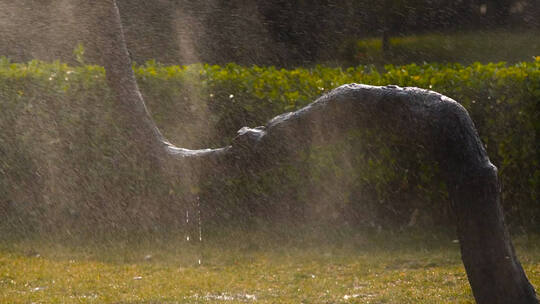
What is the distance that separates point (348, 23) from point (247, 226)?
26.7 feet

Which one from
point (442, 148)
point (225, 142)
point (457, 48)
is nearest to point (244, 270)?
point (225, 142)

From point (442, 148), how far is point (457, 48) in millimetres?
13029

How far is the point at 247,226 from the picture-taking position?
743 cm

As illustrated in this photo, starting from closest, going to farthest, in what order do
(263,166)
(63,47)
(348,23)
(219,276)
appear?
1. (263,166)
2. (219,276)
3. (63,47)
4. (348,23)

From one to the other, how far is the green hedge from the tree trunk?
333 centimetres

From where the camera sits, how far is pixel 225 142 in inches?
300

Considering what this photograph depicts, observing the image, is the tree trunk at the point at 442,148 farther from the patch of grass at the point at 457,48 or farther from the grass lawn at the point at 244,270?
the patch of grass at the point at 457,48

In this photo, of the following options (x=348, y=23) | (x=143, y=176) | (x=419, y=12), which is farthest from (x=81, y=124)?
(x=419, y=12)

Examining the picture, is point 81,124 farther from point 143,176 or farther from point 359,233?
point 359,233

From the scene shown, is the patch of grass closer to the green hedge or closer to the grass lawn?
the green hedge

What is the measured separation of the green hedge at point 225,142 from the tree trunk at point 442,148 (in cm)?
333

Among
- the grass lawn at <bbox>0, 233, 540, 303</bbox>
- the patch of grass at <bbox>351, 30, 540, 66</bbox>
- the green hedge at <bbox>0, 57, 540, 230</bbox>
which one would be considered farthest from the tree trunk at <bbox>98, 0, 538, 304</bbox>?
the patch of grass at <bbox>351, 30, 540, 66</bbox>

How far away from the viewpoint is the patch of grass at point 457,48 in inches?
594

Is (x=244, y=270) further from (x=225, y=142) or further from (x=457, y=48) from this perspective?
(x=457, y=48)
